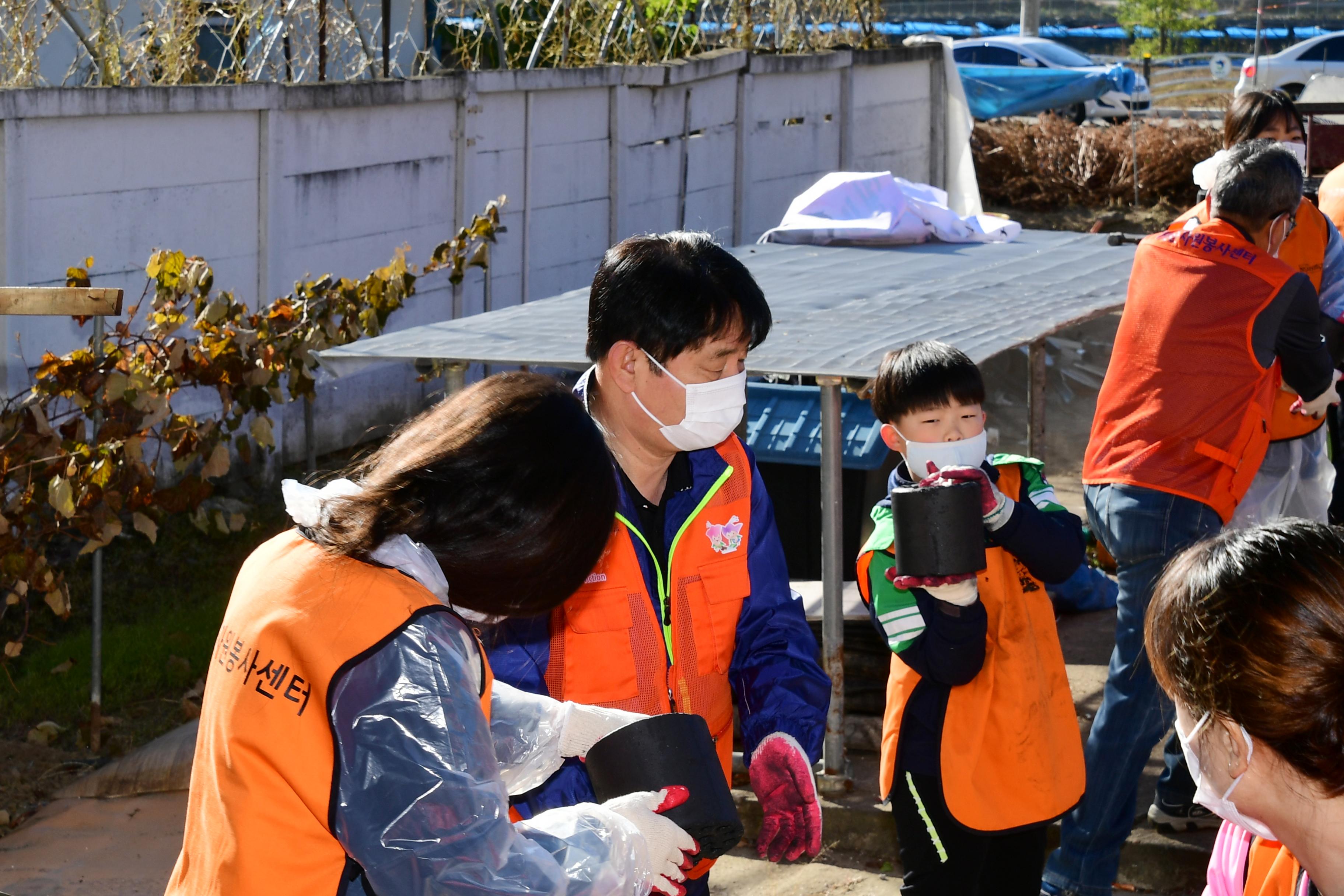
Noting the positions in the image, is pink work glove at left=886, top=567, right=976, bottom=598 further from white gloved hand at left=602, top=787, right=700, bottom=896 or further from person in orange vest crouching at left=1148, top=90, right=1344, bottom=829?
person in orange vest crouching at left=1148, top=90, right=1344, bottom=829

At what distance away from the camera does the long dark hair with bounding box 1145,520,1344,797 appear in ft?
5.07

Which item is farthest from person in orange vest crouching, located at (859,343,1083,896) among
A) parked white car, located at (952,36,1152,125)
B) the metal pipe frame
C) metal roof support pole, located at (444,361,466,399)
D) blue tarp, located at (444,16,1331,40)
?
blue tarp, located at (444,16,1331,40)

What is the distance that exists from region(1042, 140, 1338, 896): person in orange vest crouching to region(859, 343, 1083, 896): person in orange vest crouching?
48 cm

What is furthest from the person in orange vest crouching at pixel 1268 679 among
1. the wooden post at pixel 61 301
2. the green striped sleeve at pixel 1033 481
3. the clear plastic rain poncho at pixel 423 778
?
the wooden post at pixel 61 301

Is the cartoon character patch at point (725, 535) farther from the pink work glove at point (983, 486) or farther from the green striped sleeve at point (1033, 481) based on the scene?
the green striped sleeve at point (1033, 481)

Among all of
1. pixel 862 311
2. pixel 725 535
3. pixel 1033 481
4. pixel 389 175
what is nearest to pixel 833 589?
pixel 862 311

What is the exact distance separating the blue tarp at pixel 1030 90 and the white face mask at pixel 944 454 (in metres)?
16.7

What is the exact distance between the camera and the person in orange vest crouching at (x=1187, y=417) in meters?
3.51

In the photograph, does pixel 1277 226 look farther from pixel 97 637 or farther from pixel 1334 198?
pixel 97 637

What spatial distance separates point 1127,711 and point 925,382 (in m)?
1.11

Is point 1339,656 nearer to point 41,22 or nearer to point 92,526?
point 92,526

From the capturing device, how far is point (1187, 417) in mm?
3527

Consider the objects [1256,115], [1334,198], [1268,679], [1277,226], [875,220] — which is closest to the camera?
[1268,679]

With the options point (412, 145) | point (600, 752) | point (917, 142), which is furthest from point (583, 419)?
point (917, 142)
